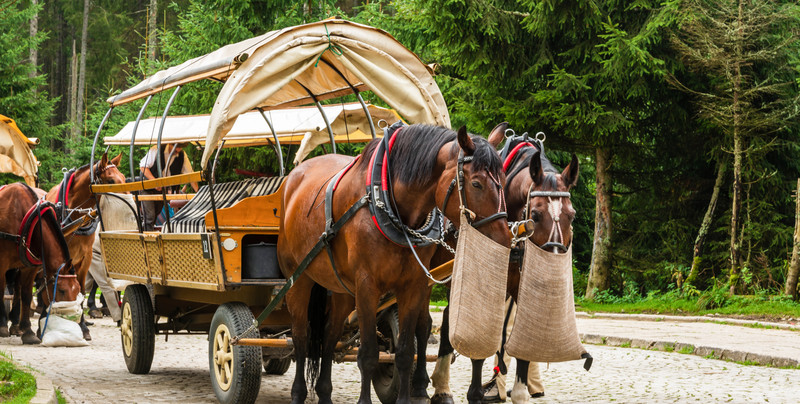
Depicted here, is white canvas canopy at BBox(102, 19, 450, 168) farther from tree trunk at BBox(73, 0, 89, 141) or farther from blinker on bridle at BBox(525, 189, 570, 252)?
tree trunk at BBox(73, 0, 89, 141)

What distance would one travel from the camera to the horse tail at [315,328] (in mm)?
6691

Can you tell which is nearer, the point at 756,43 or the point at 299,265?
the point at 299,265

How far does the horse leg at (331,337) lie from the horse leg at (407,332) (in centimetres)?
94

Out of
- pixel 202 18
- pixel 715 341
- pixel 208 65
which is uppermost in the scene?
pixel 202 18

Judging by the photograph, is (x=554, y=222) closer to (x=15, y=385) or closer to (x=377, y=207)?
(x=377, y=207)

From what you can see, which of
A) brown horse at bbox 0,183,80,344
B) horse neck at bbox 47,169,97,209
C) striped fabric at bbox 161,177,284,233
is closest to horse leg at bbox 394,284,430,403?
striped fabric at bbox 161,177,284,233

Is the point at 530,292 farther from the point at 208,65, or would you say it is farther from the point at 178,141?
the point at 178,141

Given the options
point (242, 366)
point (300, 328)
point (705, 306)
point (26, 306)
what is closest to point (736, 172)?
point (705, 306)

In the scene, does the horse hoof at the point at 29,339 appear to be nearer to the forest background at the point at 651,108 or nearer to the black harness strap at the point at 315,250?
the black harness strap at the point at 315,250

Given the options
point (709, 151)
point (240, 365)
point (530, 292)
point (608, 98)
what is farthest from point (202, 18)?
point (530, 292)

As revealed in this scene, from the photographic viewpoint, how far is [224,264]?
6762mm

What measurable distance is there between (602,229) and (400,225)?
1233cm

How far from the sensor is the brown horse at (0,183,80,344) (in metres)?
11.0

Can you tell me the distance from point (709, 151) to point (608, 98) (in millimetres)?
2287
